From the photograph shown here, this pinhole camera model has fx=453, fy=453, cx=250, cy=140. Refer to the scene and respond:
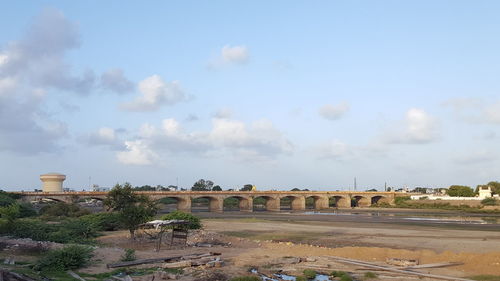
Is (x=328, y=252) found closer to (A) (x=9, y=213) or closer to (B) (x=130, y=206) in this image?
(B) (x=130, y=206)

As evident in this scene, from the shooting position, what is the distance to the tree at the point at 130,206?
3234 centimetres

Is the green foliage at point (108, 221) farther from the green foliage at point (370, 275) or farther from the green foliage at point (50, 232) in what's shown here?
the green foliage at point (370, 275)

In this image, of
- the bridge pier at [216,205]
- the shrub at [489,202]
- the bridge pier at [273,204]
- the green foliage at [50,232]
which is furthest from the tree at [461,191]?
the green foliage at [50,232]

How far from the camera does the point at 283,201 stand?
175250 millimetres

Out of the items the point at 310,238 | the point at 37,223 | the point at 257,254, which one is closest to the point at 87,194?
the point at 37,223

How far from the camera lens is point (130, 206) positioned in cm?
3300

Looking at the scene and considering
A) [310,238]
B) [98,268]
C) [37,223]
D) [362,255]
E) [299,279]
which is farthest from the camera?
[310,238]

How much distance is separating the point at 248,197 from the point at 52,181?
158ft

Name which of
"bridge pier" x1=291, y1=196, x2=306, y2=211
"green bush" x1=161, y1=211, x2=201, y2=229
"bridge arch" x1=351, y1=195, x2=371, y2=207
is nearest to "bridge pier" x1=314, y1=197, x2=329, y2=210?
"bridge pier" x1=291, y1=196, x2=306, y2=211

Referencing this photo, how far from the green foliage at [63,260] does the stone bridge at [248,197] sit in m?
61.7

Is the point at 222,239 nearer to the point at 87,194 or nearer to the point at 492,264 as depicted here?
the point at 492,264

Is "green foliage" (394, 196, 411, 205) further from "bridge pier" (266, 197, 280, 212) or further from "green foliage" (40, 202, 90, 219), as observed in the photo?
"green foliage" (40, 202, 90, 219)

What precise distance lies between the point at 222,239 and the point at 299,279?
1727 centimetres

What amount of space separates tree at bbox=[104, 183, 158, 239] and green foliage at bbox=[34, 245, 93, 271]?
34.3ft
